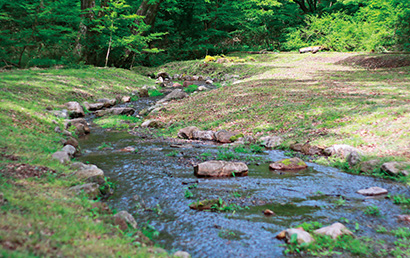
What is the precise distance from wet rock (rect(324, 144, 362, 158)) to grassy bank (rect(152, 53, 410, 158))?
0.28m

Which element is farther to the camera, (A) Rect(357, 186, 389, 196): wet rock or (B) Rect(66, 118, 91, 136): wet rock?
(B) Rect(66, 118, 91, 136): wet rock

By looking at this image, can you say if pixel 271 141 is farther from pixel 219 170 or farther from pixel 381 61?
pixel 381 61

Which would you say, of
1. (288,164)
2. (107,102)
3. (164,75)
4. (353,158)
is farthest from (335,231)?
(164,75)

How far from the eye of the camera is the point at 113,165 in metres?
6.14

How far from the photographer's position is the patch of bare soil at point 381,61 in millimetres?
16141

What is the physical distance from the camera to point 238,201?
15.0 feet

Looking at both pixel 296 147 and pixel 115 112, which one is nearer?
pixel 296 147

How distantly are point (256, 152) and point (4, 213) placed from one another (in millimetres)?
5699

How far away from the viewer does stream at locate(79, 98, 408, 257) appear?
3525 millimetres

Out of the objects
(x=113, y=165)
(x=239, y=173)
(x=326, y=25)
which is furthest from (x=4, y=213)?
(x=326, y=25)

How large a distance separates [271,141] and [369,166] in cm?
268

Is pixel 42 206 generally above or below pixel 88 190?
above

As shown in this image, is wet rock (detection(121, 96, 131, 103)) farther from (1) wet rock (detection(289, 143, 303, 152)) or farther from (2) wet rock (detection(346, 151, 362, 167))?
(2) wet rock (detection(346, 151, 362, 167))

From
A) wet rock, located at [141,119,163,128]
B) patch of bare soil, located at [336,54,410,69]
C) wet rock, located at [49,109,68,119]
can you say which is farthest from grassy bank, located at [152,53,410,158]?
wet rock, located at [49,109,68,119]
